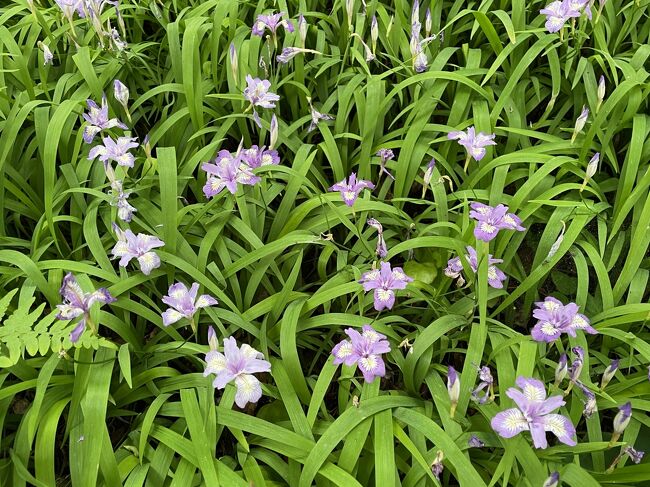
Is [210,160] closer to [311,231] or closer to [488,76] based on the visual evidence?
[311,231]

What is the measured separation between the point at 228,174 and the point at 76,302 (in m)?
0.63

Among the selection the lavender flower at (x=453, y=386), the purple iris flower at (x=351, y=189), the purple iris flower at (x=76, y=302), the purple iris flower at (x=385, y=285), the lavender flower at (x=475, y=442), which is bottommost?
the lavender flower at (x=475, y=442)

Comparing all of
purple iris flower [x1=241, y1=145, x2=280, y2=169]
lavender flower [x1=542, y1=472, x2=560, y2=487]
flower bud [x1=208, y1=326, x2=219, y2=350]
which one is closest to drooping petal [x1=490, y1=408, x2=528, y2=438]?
lavender flower [x1=542, y1=472, x2=560, y2=487]

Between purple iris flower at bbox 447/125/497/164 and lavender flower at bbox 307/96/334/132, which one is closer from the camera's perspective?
purple iris flower at bbox 447/125/497/164

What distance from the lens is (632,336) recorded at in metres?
1.69

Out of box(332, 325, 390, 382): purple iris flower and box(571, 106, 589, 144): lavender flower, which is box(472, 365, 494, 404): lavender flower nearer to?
box(332, 325, 390, 382): purple iris flower

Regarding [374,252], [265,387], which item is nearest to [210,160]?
[374,252]

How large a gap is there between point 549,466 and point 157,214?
1.47 metres

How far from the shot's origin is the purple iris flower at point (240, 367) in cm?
143

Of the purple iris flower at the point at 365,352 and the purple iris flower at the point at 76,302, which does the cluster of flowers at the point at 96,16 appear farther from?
the purple iris flower at the point at 365,352

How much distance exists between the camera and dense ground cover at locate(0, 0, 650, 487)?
153 cm

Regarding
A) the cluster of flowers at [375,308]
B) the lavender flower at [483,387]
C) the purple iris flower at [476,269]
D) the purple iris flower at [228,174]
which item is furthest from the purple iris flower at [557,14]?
the lavender flower at [483,387]

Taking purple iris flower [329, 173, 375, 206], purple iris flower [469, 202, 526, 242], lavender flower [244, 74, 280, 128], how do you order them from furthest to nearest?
lavender flower [244, 74, 280, 128] → purple iris flower [329, 173, 375, 206] → purple iris flower [469, 202, 526, 242]

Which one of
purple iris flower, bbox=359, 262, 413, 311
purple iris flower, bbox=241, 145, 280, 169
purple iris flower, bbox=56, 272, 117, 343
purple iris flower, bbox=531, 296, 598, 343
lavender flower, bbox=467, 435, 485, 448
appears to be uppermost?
purple iris flower, bbox=241, 145, 280, 169
